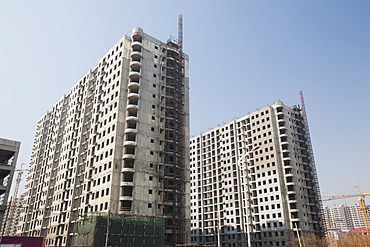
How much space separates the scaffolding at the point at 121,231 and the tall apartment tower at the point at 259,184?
95.3 feet

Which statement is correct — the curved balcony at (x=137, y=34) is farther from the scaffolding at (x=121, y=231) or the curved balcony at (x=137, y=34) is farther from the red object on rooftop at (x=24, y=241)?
the red object on rooftop at (x=24, y=241)

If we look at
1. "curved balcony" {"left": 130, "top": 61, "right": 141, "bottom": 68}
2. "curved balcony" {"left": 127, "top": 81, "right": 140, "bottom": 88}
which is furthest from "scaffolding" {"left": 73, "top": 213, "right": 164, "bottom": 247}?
"curved balcony" {"left": 130, "top": 61, "right": 141, "bottom": 68}

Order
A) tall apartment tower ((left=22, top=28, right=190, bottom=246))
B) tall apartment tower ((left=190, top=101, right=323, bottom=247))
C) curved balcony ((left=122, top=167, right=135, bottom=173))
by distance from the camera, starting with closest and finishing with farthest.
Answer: curved balcony ((left=122, top=167, right=135, bottom=173)), tall apartment tower ((left=22, top=28, right=190, bottom=246)), tall apartment tower ((left=190, top=101, right=323, bottom=247))

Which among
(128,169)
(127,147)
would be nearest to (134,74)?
(127,147)

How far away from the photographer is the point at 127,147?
61.7 m

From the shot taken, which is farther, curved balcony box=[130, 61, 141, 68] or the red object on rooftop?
curved balcony box=[130, 61, 141, 68]

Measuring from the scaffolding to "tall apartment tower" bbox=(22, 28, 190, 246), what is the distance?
3.09 metres

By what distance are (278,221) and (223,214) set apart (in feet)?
71.7

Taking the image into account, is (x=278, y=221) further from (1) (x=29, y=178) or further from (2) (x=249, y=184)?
(1) (x=29, y=178)

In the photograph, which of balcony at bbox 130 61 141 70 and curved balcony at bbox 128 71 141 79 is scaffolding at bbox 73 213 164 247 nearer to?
curved balcony at bbox 128 71 141 79

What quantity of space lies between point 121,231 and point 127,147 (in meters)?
17.5

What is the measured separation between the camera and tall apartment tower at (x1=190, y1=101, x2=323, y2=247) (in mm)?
84312

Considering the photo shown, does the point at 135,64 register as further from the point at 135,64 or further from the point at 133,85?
the point at 133,85

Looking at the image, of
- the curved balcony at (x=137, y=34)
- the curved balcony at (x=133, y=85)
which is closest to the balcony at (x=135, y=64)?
the curved balcony at (x=133, y=85)
